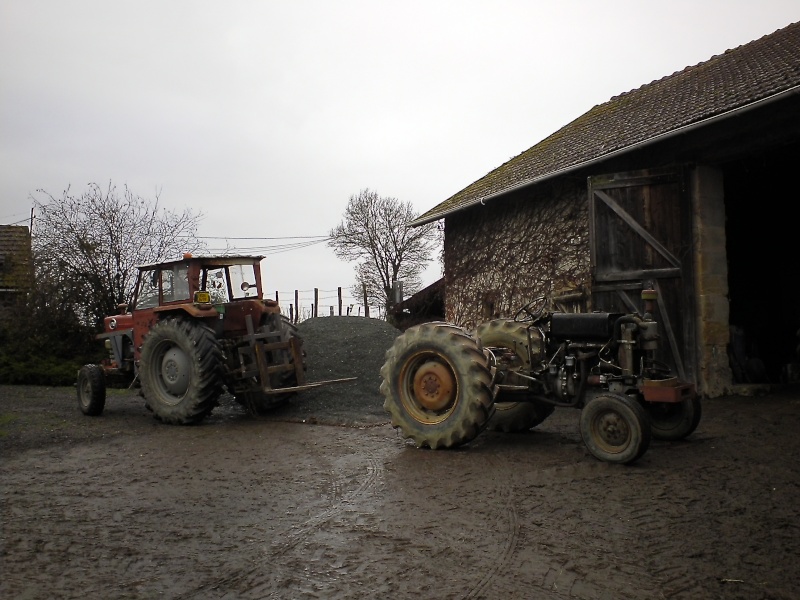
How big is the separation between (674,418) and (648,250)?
3377 millimetres

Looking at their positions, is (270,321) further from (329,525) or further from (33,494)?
(329,525)

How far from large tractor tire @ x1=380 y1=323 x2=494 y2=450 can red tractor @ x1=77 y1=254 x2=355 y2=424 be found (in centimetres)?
237

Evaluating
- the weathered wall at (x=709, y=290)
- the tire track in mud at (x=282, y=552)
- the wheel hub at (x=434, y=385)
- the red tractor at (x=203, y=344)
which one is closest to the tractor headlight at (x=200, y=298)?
the red tractor at (x=203, y=344)

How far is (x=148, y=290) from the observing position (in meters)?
9.54

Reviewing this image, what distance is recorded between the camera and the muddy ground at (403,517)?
10.4ft

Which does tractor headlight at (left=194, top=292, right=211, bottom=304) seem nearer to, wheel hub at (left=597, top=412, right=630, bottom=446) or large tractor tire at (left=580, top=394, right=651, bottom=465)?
large tractor tire at (left=580, top=394, right=651, bottom=465)

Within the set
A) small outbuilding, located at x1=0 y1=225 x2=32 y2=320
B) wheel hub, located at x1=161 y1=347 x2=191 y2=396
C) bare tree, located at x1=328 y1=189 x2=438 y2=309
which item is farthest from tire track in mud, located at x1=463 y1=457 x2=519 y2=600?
bare tree, located at x1=328 y1=189 x2=438 y2=309

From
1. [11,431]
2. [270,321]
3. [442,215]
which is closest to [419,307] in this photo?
[442,215]

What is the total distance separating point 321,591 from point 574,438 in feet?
13.2

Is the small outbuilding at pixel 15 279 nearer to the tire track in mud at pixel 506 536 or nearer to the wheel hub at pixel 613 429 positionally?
the tire track in mud at pixel 506 536

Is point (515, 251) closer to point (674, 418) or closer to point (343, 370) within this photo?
point (343, 370)

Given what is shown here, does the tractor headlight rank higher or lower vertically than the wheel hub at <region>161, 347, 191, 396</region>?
higher

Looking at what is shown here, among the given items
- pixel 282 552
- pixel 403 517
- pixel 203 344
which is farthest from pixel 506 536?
pixel 203 344

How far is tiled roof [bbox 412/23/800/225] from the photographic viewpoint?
796cm
